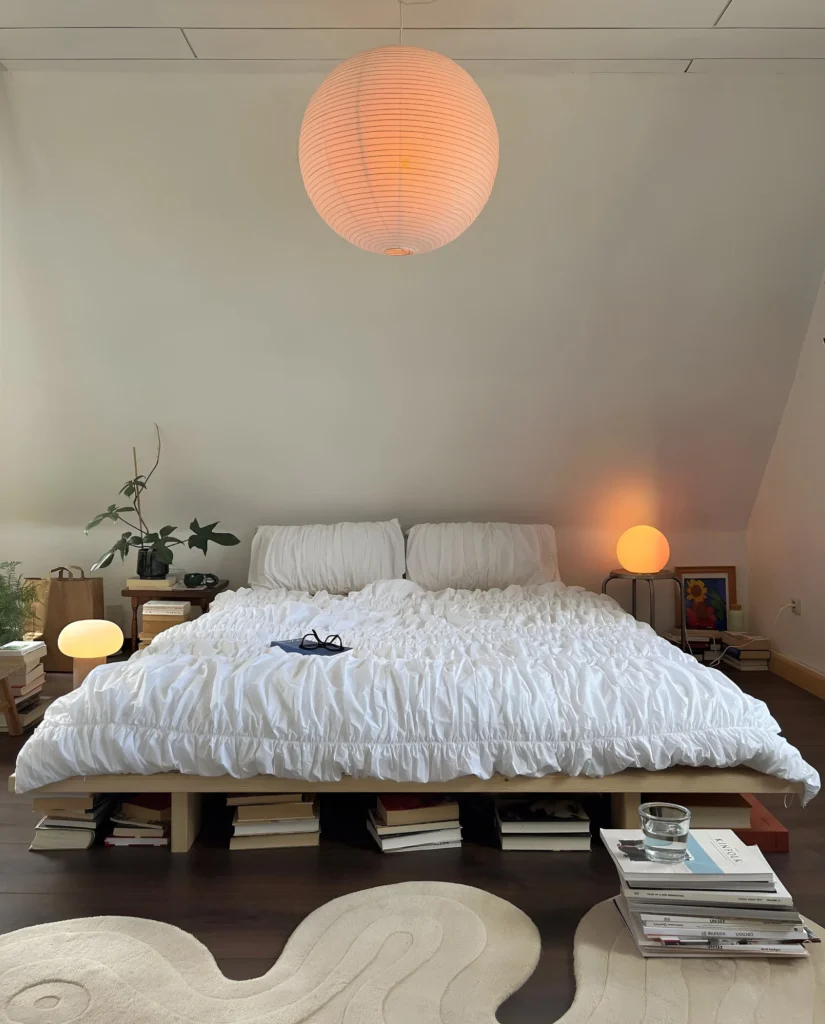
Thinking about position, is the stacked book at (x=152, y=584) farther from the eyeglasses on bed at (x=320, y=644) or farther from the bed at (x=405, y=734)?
the bed at (x=405, y=734)

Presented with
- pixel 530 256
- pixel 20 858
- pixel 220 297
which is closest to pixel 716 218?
pixel 530 256

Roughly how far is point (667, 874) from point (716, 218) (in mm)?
2892

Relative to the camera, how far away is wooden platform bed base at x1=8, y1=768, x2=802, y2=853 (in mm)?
2350

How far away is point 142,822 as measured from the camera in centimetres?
248

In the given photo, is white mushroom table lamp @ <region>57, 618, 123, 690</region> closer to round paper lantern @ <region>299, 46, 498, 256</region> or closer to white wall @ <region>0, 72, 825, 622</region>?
white wall @ <region>0, 72, 825, 622</region>

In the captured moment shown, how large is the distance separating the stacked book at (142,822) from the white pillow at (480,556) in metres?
2.02

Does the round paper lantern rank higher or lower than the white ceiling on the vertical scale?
lower

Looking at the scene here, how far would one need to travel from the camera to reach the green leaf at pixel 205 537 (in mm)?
4422

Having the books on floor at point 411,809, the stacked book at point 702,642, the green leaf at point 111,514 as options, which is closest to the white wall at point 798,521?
the stacked book at point 702,642

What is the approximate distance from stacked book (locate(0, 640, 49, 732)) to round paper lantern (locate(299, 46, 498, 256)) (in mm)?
2214

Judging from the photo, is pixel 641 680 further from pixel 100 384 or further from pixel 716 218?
pixel 100 384

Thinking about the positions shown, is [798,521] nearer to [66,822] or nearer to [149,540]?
[149,540]

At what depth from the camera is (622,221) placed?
3.73 m

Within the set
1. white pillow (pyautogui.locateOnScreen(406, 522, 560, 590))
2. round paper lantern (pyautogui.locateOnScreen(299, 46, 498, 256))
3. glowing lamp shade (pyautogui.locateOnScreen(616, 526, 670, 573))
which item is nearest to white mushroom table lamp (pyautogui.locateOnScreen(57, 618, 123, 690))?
white pillow (pyautogui.locateOnScreen(406, 522, 560, 590))
